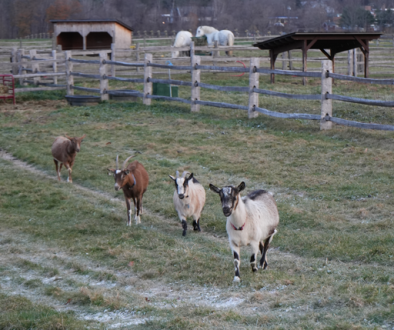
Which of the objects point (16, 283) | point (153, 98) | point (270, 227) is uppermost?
point (153, 98)

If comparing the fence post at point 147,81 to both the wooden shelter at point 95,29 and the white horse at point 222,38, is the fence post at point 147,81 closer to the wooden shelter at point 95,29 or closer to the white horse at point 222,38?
the wooden shelter at point 95,29

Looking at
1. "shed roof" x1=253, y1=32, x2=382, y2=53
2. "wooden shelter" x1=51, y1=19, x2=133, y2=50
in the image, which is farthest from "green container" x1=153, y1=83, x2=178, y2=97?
"wooden shelter" x1=51, y1=19, x2=133, y2=50

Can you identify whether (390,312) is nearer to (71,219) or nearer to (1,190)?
(71,219)

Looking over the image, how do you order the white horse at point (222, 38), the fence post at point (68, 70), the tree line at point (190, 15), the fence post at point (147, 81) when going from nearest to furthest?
the fence post at point (147, 81) → the fence post at point (68, 70) → the white horse at point (222, 38) → the tree line at point (190, 15)

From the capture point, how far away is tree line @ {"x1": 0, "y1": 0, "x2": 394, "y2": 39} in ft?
208

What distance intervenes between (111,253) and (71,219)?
78.3 inches

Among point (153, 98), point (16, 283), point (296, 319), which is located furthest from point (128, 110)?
point (296, 319)

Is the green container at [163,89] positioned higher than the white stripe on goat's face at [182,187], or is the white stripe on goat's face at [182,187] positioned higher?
the green container at [163,89]

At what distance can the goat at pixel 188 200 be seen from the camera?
809 cm

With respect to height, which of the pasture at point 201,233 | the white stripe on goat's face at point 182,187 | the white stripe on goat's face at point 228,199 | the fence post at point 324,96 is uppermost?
the fence post at point 324,96

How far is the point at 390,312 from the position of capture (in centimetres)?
489

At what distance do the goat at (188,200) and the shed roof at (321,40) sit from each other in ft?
41.2

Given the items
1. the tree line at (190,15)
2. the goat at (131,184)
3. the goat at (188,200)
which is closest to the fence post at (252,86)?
the goat at (131,184)

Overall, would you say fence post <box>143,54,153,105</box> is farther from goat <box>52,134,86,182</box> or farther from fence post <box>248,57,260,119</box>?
goat <box>52,134,86,182</box>
